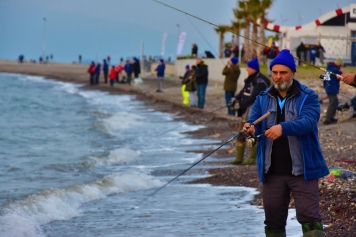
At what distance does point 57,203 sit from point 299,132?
517 centimetres

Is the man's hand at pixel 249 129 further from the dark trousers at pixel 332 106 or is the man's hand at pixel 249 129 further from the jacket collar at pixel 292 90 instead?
the dark trousers at pixel 332 106

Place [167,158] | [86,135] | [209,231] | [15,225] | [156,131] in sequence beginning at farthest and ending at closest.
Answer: [86,135] → [156,131] → [167,158] → [15,225] → [209,231]

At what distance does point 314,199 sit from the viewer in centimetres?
550

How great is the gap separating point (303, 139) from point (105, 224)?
11.6ft

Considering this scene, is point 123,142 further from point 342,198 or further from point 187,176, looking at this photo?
point 342,198

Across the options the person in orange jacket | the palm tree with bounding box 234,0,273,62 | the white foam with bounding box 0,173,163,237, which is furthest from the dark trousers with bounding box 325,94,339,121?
the person in orange jacket

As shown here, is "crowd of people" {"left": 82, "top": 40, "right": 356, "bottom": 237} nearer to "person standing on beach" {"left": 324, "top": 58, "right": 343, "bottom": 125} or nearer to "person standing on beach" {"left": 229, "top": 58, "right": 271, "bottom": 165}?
"person standing on beach" {"left": 229, "top": 58, "right": 271, "bottom": 165}

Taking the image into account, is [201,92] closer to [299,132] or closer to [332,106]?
[332,106]

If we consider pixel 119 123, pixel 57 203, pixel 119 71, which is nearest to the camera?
pixel 57 203

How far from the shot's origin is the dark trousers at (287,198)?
549cm

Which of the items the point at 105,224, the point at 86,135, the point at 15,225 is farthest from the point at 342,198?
the point at 86,135

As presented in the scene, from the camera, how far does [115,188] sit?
433 inches

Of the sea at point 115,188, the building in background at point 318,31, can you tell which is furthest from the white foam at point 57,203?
the building in background at point 318,31

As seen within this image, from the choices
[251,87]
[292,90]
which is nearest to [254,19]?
[251,87]
